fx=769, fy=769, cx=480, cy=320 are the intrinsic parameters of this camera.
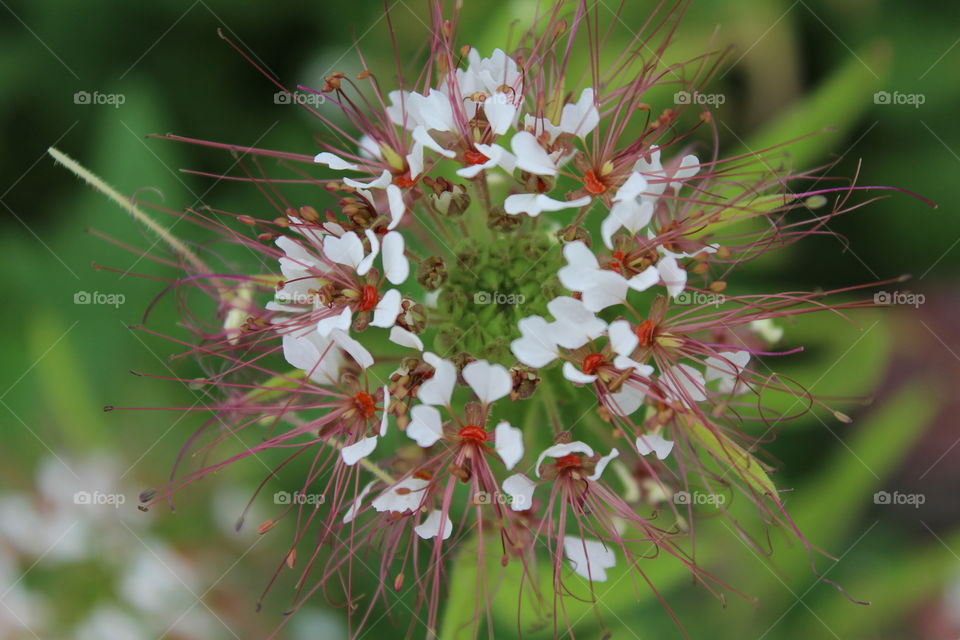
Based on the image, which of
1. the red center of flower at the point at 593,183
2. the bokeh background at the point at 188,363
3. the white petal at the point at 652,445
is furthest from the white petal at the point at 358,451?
the bokeh background at the point at 188,363

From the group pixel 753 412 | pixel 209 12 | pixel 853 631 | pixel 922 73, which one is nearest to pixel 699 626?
pixel 853 631

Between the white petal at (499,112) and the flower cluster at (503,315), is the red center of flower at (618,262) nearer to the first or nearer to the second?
the flower cluster at (503,315)

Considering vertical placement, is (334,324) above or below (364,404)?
above

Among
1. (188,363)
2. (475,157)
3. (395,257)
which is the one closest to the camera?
(395,257)

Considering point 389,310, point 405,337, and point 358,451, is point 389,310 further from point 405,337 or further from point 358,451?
point 358,451

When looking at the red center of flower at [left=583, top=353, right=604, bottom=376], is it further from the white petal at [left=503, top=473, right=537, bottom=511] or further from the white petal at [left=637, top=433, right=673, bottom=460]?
the white petal at [left=503, top=473, right=537, bottom=511]

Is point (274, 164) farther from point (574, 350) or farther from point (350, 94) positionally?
point (574, 350)

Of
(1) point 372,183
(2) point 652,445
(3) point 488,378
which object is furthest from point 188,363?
(2) point 652,445
